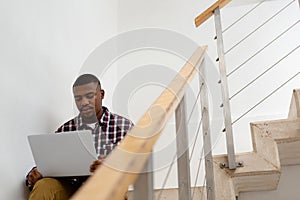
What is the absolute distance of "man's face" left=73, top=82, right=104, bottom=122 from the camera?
6.74 feet

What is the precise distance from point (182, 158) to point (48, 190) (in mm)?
674

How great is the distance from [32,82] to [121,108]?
1298 millimetres

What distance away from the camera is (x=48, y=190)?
1678mm

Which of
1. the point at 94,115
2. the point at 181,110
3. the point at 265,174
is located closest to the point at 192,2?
the point at 94,115

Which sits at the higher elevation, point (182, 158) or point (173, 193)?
point (182, 158)

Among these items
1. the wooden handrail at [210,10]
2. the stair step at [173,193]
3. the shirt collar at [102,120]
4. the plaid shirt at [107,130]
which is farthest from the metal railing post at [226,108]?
the shirt collar at [102,120]

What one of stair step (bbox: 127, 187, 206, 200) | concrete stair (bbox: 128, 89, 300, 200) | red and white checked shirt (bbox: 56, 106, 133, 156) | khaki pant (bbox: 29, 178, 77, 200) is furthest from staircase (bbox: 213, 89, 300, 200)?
khaki pant (bbox: 29, 178, 77, 200)

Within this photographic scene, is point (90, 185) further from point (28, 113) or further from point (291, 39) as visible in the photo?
point (291, 39)

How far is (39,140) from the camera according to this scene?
168 cm

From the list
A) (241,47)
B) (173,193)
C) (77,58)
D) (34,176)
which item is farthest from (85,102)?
(241,47)

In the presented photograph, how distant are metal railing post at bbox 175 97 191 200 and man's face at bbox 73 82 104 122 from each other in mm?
807

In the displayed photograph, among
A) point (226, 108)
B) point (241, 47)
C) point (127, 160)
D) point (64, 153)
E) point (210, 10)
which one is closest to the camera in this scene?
point (127, 160)

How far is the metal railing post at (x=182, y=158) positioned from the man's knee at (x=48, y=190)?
645mm

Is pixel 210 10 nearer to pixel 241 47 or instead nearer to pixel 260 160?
pixel 260 160
